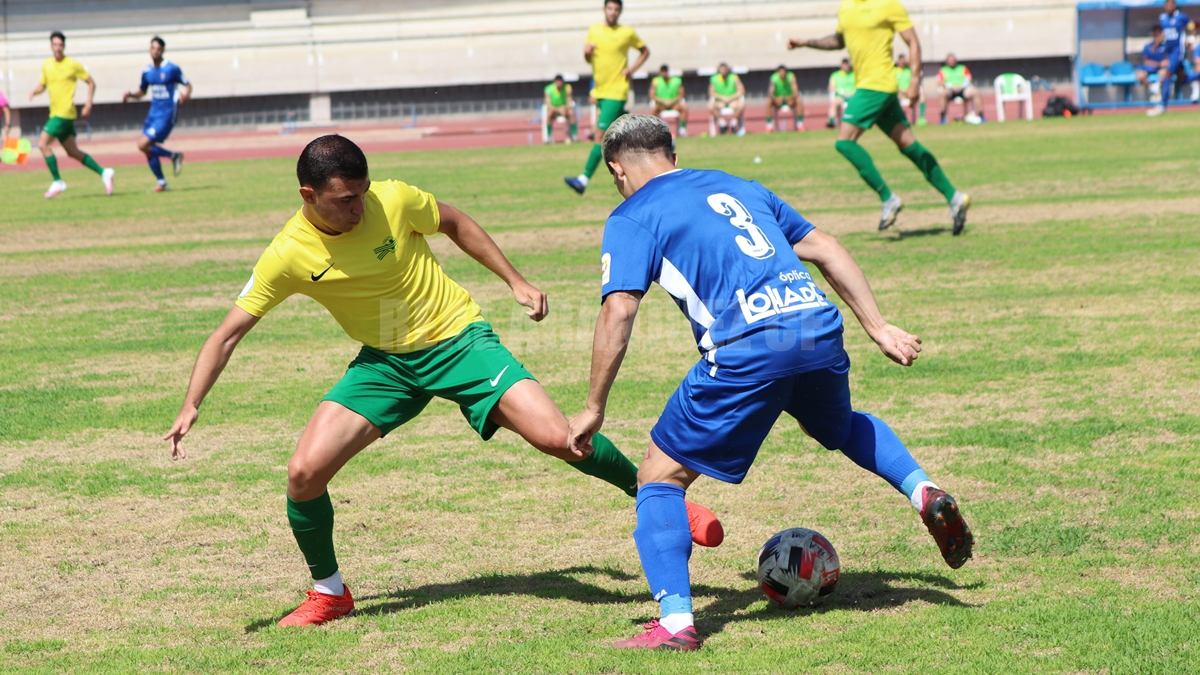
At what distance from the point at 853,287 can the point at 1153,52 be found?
34.4m

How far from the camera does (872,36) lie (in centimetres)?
1298

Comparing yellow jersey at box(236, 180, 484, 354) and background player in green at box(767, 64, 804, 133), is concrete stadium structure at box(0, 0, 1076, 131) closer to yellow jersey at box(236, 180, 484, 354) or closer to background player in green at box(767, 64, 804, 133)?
background player in green at box(767, 64, 804, 133)

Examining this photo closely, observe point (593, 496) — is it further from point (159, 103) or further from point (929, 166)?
point (159, 103)

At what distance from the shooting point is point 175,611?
190 inches

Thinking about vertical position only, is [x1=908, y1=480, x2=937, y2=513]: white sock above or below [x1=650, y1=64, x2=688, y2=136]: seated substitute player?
below

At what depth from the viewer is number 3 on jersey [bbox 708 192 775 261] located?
4258 mm

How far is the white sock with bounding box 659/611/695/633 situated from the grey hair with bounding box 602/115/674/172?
1528 mm

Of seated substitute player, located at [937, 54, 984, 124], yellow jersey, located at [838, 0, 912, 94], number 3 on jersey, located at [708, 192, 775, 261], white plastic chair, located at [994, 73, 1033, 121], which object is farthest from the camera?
white plastic chair, located at [994, 73, 1033, 121]

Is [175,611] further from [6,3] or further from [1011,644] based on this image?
[6,3]

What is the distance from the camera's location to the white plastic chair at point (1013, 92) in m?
34.2

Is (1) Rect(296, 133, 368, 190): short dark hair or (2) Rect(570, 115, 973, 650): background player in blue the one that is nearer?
(2) Rect(570, 115, 973, 650): background player in blue

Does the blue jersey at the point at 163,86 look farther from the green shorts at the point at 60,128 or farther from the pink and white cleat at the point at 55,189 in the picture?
the pink and white cleat at the point at 55,189

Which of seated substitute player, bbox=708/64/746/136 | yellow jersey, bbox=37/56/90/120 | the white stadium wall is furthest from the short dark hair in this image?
the white stadium wall

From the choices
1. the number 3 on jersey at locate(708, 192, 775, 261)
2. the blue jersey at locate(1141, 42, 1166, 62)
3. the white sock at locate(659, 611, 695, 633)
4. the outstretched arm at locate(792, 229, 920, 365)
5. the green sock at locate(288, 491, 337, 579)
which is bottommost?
the white sock at locate(659, 611, 695, 633)
